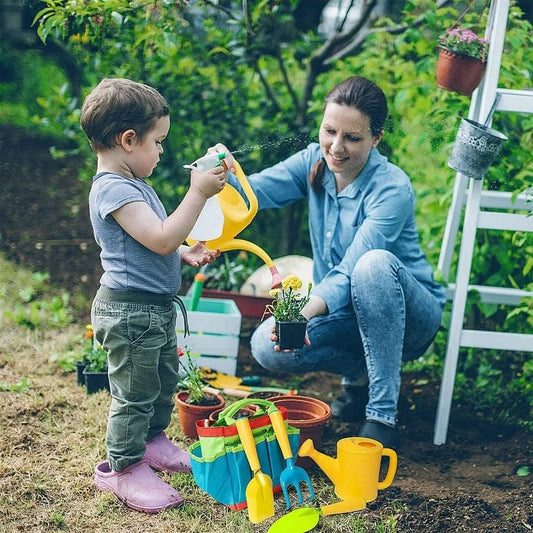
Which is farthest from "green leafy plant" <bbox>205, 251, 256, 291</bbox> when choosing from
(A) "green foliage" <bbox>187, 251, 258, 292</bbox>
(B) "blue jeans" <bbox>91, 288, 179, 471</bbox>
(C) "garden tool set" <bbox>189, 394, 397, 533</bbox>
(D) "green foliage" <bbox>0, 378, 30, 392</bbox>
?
(C) "garden tool set" <bbox>189, 394, 397, 533</bbox>

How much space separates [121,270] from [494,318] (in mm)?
1906

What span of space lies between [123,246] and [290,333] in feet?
1.91

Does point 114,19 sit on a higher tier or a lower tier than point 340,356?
higher

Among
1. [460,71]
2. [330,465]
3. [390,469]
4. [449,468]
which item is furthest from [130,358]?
[460,71]

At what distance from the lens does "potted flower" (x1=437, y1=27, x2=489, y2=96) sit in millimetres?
2784

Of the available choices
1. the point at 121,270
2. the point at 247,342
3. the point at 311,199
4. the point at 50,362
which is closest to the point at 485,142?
the point at 311,199

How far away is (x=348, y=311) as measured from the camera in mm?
2736

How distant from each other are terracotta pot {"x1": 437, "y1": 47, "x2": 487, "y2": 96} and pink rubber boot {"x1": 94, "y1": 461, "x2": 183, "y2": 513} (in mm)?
1777

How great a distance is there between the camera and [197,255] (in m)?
2.41

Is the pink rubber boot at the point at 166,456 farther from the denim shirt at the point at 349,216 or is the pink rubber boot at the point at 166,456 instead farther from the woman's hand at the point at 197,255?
the denim shirt at the point at 349,216

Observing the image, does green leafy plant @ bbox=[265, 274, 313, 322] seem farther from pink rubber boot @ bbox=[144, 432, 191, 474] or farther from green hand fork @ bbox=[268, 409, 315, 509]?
pink rubber boot @ bbox=[144, 432, 191, 474]

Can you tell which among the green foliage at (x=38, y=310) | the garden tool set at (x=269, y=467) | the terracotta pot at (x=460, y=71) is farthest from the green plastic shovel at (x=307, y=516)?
the green foliage at (x=38, y=310)

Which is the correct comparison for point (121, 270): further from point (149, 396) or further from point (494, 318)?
point (494, 318)

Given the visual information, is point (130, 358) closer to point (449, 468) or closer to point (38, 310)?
point (449, 468)
